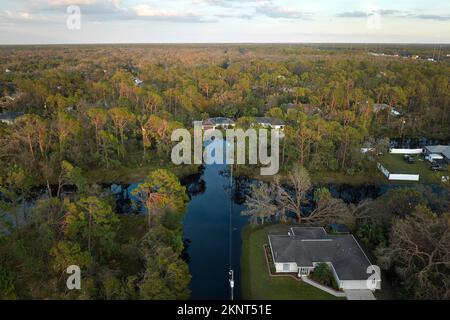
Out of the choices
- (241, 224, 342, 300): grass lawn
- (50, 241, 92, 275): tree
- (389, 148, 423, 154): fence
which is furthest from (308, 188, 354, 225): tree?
(389, 148, 423, 154): fence

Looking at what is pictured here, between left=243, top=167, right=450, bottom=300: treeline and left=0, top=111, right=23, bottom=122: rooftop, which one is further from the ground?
left=0, top=111, right=23, bottom=122: rooftop

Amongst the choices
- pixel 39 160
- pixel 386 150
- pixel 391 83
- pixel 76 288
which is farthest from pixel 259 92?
pixel 76 288

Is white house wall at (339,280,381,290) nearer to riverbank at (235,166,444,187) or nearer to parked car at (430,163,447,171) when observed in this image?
riverbank at (235,166,444,187)

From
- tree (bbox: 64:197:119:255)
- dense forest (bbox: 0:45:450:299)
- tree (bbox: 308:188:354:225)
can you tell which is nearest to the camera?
dense forest (bbox: 0:45:450:299)

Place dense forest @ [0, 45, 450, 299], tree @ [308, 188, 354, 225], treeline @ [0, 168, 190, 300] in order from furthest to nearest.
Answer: tree @ [308, 188, 354, 225] → dense forest @ [0, 45, 450, 299] → treeline @ [0, 168, 190, 300]

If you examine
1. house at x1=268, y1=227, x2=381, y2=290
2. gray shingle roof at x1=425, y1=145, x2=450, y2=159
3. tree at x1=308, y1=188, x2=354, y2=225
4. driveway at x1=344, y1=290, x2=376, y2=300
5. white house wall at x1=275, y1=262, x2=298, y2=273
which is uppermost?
gray shingle roof at x1=425, y1=145, x2=450, y2=159

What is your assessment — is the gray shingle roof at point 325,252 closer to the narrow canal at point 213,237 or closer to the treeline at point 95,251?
the narrow canal at point 213,237

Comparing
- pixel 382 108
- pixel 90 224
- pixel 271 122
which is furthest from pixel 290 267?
pixel 382 108

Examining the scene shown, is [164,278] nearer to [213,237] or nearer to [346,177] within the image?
[213,237]
